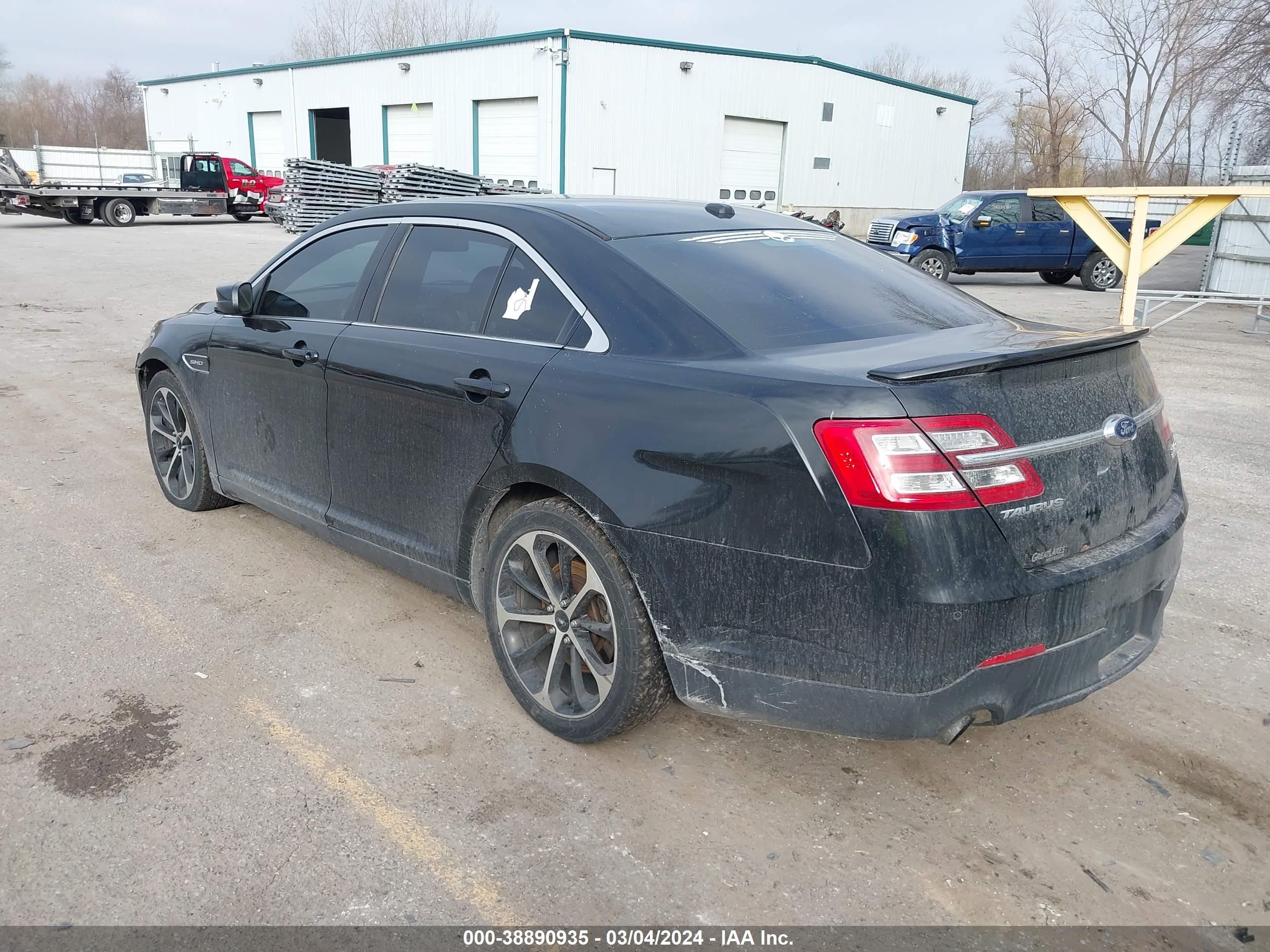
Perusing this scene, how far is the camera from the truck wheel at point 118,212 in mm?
30375

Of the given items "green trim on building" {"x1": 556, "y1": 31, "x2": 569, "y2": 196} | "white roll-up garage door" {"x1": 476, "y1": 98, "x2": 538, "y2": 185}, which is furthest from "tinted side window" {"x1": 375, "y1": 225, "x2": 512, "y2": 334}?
"white roll-up garage door" {"x1": 476, "y1": 98, "x2": 538, "y2": 185}

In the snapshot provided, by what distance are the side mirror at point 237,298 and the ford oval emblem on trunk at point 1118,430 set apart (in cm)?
348

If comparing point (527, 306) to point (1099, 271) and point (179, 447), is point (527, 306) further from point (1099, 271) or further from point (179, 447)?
point (1099, 271)

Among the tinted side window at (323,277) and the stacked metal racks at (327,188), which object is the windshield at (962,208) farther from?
the tinted side window at (323,277)

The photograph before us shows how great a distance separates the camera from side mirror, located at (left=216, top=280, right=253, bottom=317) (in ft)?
14.4

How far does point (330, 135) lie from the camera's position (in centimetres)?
4016

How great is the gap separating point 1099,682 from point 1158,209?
3690 cm

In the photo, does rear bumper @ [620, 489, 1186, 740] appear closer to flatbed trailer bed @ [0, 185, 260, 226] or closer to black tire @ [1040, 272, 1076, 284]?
black tire @ [1040, 272, 1076, 284]

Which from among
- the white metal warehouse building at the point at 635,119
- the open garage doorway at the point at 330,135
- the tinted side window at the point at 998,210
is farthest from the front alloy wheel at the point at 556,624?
the open garage doorway at the point at 330,135

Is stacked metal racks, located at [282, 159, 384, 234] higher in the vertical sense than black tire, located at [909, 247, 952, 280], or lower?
higher

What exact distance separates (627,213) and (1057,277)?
19.6 metres

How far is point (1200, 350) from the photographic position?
11.9m

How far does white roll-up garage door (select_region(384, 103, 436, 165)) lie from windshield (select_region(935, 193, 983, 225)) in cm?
1986

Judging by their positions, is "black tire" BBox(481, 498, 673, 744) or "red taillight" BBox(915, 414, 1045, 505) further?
"black tire" BBox(481, 498, 673, 744)
